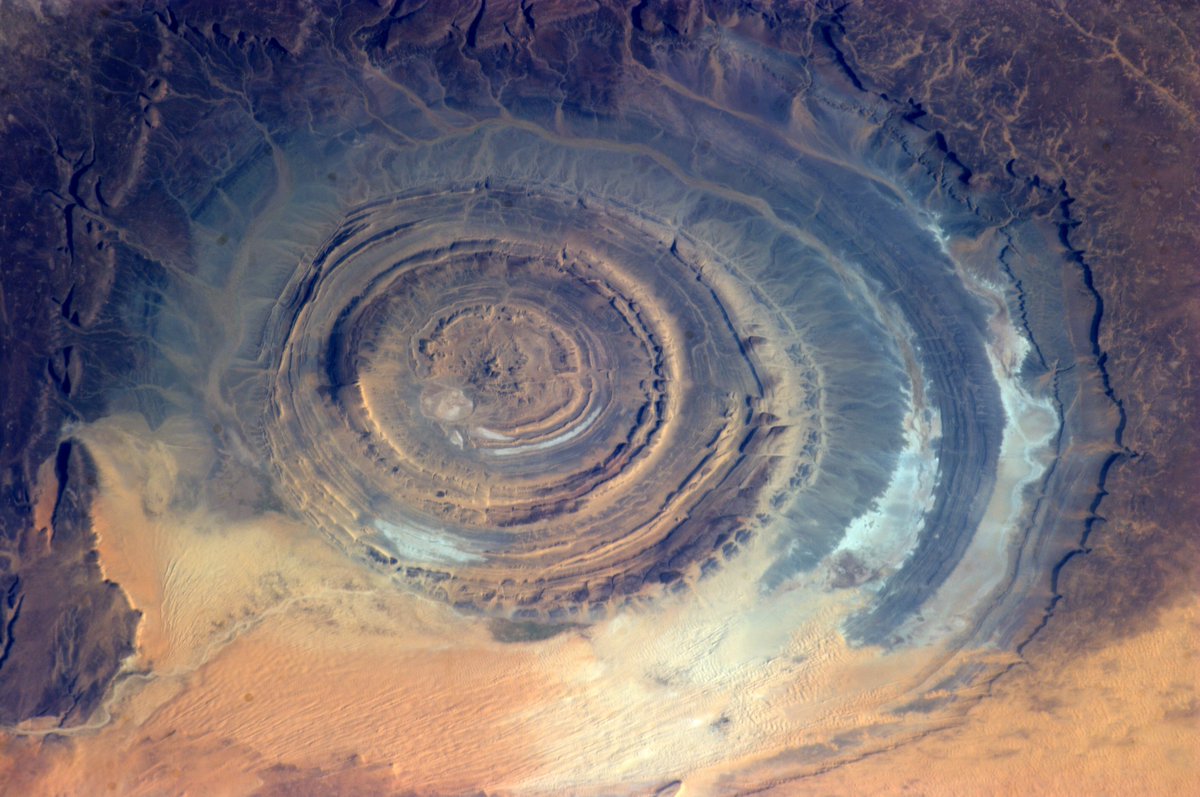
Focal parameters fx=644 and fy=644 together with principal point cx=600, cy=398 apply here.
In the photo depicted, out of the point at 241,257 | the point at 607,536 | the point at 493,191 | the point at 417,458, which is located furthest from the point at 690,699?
the point at 241,257

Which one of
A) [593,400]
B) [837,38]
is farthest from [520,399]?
[837,38]

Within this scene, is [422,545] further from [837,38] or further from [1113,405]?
[1113,405]

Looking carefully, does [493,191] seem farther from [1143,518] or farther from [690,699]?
[1143,518]

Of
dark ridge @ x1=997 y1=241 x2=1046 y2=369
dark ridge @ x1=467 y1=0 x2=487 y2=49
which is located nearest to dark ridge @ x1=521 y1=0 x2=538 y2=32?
dark ridge @ x1=467 y1=0 x2=487 y2=49

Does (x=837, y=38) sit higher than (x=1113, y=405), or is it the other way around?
(x=837, y=38)

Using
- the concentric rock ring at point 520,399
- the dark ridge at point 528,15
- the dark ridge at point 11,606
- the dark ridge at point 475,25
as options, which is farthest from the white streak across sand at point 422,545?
the dark ridge at point 528,15

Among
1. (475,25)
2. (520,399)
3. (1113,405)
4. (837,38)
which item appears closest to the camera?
(1113,405)
